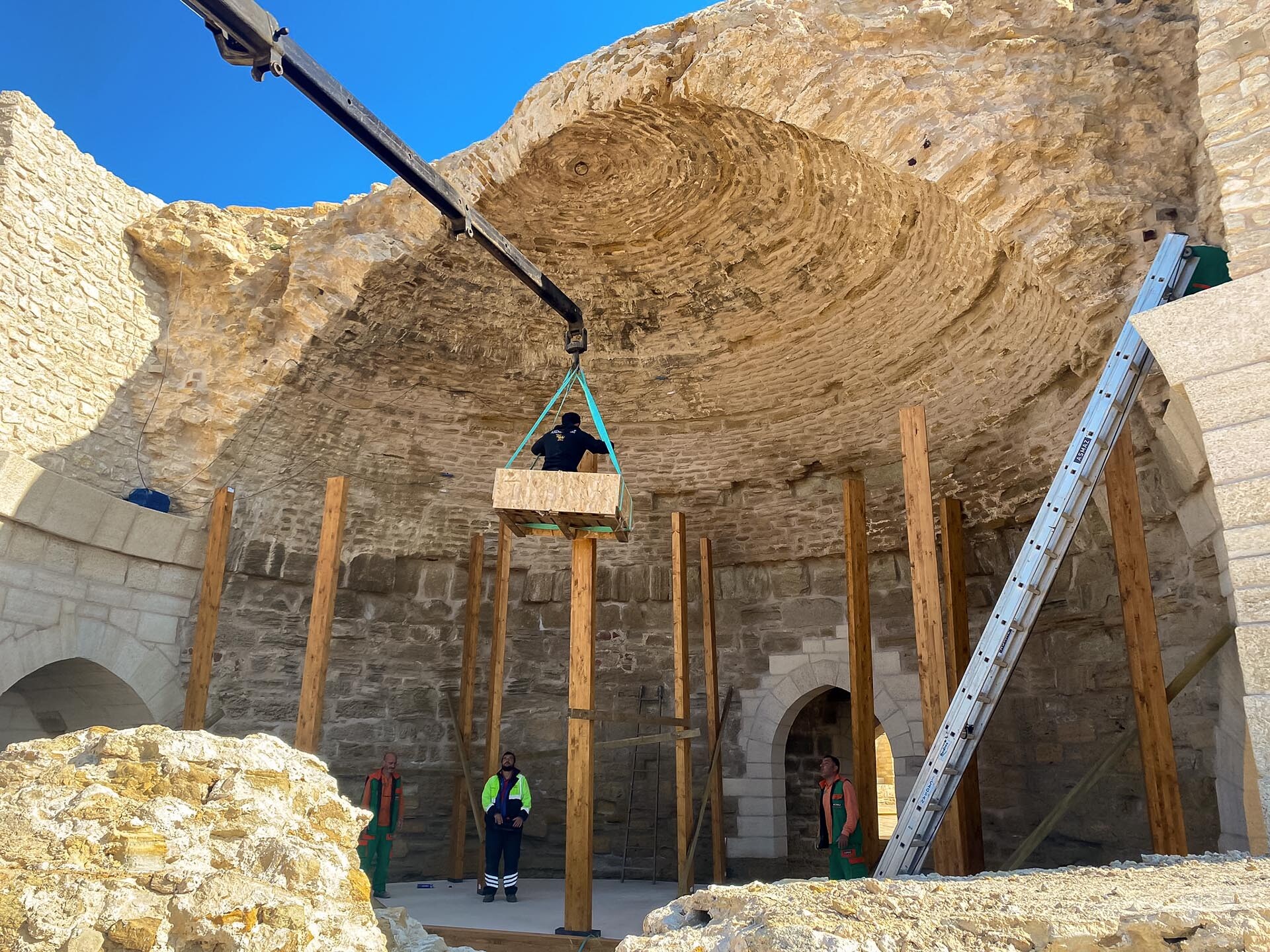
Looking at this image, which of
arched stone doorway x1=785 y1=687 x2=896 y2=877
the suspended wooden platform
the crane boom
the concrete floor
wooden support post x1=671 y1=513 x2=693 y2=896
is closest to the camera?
the crane boom

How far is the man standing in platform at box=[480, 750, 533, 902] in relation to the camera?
6859 mm

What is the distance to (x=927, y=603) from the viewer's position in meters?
5.07

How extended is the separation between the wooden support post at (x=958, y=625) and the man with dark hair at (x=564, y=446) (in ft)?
8.86

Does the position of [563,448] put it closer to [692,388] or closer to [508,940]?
[508,940]

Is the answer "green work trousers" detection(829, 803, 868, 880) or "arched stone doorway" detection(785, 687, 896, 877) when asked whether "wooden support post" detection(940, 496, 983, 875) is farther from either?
"arched stone doorway" detection(785, 687, 896, 877)

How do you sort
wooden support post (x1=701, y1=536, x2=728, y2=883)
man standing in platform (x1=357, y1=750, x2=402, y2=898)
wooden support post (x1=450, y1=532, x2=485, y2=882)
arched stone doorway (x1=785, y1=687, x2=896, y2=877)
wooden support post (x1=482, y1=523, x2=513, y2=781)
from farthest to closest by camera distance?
arched stone doorway (x1=785, y1=687, x2=896, y2=877), wooden support post (x1=450, y1=532, x2=485, y2=882), wooden support post (x1=701, y1=536, x2=728, y2=883), wooden support post (x1=482, y1=523, x2=513, y2=781), man standing in platform (x1=357, y1=750, x2=402, y2=898)

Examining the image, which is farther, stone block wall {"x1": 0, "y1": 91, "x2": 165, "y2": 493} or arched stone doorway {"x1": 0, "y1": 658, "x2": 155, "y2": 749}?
arched stone doorway {"x1": 0, "y1": 658, "x2": 155, "y2": 749}

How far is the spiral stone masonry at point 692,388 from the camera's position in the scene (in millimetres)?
5766

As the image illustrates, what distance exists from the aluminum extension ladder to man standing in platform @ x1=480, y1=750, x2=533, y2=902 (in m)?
3.32

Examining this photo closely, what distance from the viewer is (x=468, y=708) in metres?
8.31

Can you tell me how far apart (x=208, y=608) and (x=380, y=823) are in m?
2.02

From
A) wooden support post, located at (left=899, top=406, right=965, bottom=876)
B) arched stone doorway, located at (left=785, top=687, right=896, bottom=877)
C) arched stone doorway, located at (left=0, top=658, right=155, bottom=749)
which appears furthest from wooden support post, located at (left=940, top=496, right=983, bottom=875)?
arched stone doorway, located at (left=0, top=658, right=155, bottom=749)

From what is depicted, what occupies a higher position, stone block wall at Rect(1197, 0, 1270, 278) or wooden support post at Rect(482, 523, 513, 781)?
stone block wall at Rect(1197, 0, 1270, 278)

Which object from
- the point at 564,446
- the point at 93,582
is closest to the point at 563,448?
the point at 564,446
